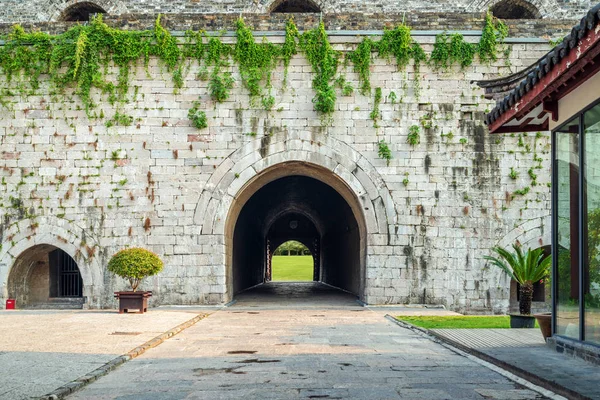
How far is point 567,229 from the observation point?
9.60 meters

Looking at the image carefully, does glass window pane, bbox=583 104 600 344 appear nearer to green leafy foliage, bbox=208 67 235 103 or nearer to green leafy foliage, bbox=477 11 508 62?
green leafy foliage, bbox=477 11 508 62

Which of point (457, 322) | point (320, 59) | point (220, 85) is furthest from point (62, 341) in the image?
point (320, 59)

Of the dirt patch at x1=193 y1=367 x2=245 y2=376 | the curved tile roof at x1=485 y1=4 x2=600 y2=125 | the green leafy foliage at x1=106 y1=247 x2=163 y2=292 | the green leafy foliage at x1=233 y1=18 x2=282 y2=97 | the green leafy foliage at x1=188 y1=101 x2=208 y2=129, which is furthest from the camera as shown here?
the green leafy foliage at x1=233 y1=18 x2=282 y2=97

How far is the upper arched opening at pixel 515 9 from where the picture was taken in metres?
24.3

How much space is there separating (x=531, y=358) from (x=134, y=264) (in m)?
9.53

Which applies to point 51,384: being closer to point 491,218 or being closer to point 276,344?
point 276,344

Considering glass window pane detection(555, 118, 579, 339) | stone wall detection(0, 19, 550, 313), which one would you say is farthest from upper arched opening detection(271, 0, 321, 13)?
glass window pane detection(555, 118, 579, 339)

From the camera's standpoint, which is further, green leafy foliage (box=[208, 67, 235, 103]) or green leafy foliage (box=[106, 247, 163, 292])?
green leafy foliage (box=[208, 67, 235, 103])

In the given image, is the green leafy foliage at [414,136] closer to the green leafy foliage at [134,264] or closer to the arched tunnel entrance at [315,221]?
the arched tunnel entrance at [315,221]

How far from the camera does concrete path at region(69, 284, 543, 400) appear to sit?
22.3ft

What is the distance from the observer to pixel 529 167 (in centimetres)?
1794

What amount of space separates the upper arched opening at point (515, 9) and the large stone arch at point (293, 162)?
9.91m

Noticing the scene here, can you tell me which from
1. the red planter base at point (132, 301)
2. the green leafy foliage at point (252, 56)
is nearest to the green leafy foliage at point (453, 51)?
the green leafy foliage at point (252, 56)

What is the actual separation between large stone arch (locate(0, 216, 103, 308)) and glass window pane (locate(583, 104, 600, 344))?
12.3 m
